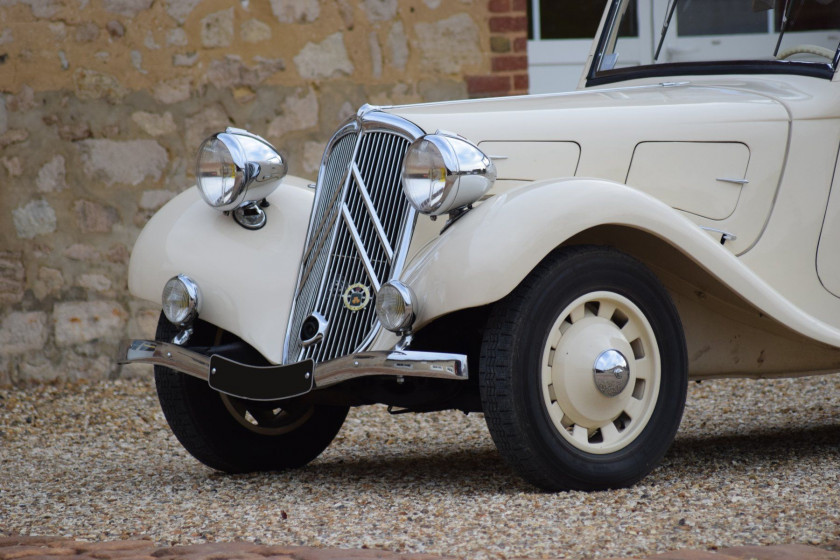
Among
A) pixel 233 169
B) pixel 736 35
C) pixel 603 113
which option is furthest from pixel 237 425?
pixel 736 35

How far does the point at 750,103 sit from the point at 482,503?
169 cm

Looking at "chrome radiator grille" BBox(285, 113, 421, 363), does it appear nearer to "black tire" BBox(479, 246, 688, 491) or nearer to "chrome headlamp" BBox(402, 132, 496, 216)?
"chrome headlamp" BBox(402, 132, 496, 216)

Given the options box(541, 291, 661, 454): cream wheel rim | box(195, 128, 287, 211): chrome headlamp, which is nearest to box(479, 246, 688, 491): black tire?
box(541, 291, 661, 454): cream wheel rim

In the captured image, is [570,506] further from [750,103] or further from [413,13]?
[413,13]

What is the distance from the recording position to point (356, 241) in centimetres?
346

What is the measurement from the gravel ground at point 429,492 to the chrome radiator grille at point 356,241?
480 mm

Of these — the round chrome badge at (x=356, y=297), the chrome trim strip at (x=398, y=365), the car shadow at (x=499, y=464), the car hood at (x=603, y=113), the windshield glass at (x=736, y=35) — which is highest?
the windshield glass at (x=736, y=35)

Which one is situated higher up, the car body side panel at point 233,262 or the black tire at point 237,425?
the car body side panel at point 233,262

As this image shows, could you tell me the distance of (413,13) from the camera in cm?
666

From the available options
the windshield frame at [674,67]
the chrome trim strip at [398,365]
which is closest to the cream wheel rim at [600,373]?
the chrome trim strip at [398,365]

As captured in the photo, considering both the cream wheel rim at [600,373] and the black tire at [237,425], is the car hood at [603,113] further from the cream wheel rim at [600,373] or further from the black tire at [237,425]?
the black tire at [237,425]

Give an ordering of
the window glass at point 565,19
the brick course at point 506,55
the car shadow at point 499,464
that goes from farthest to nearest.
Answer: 1. the window glass at point 565,19
2. the brick course at point 506,55
3. the car shadow at point 499,464

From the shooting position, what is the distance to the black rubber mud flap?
128 inches

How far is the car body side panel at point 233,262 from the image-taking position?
3.55m
